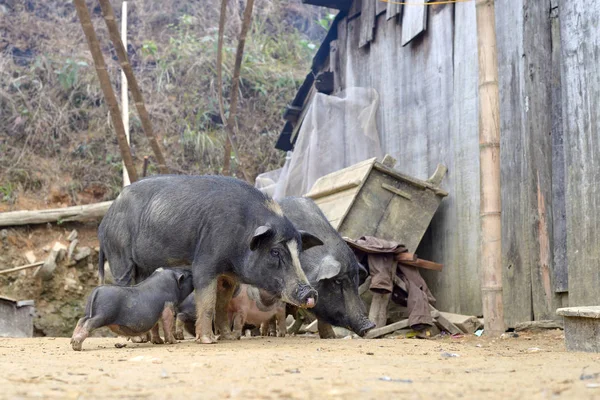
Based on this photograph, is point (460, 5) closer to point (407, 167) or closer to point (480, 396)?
point (407, 167)

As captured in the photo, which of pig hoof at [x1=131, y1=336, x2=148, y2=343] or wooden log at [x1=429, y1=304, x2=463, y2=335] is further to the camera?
wooden log at [x1=429, y1=304, x2=463, y2=335]

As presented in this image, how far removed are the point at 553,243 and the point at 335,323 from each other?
203 cm

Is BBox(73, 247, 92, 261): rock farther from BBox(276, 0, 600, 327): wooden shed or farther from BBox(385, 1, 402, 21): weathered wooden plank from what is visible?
BBox(385, 1, 402, 21): weathered wooden plank

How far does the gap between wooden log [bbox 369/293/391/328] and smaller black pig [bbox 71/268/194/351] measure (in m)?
2.15

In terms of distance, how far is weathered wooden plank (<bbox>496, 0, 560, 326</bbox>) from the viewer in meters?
7.68

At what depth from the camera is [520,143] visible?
317 inches

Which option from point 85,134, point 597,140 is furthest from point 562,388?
point 85,134

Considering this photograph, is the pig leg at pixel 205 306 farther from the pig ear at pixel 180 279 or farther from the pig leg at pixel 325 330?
the pig leg at pixel 325 330

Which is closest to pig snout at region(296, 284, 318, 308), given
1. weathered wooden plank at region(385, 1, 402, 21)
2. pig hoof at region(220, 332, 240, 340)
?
pig hoof at region(220, 332, 240, 340)

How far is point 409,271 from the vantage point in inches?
340

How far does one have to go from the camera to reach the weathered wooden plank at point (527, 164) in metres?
7.68

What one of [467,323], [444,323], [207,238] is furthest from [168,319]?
[467,323]

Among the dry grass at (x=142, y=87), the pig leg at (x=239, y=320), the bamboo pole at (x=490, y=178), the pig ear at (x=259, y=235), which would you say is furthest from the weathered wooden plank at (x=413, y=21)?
the dry grass at (x=142, y=87)

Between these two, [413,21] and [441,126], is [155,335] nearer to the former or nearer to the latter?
[441,126]
